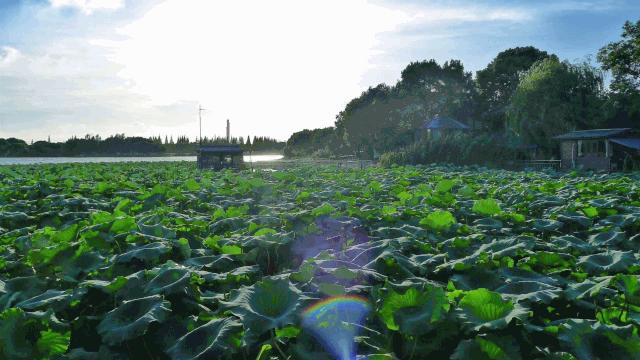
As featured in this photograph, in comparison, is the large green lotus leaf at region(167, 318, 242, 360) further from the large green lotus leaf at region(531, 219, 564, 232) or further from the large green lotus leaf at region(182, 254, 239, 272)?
the large green lotus leaf at region(531, 219, 564, 232)

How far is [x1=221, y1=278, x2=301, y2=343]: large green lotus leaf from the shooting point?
2.27 metres

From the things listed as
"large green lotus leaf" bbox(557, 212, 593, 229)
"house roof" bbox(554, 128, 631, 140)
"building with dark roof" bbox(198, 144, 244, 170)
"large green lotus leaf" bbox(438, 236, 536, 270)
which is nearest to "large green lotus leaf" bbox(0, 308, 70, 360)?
"large green lotus leaf" bbox(438, 236, 536, 270)

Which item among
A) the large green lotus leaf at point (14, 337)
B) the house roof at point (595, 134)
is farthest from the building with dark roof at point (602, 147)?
the large green lotus leaf at point (14, 337)

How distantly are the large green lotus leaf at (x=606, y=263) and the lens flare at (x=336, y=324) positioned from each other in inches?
74.0

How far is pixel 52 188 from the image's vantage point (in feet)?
35.8

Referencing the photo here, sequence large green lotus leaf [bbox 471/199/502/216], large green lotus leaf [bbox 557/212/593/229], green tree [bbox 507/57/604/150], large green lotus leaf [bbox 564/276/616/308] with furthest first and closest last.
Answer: green tree [bbox 507/57/604/150], large green lotus leaf [bbox 471/199/502/216], large green lotus leaf [bbox 557/212/593/229], large green lotus leaf [bbox 564/276/616/308]

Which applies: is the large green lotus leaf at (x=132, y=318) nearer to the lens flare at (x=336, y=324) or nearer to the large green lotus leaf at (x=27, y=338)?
the large green lotus leaf at (x=27, y=338)

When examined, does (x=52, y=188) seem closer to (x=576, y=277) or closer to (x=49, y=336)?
(x=49, y=336)

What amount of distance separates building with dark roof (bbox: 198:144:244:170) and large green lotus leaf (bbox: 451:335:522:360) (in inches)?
1349

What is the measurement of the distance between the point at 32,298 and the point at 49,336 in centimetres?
63

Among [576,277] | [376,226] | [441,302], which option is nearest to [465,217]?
[376,226]

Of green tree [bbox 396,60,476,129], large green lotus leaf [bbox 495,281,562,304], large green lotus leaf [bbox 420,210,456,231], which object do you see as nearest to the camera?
large green lotus leaf [bbox 495,281,562,304]

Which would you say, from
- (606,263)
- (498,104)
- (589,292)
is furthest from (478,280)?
(498,104)

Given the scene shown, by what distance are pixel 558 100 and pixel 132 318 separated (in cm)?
4618
